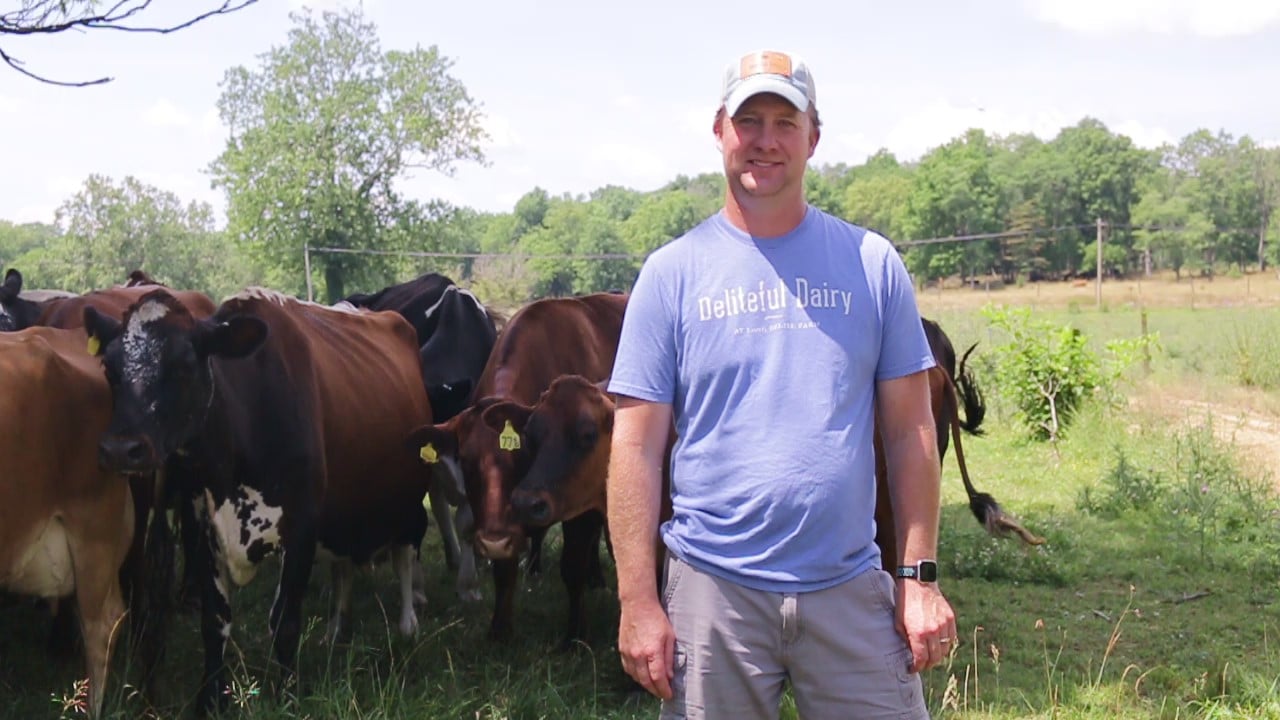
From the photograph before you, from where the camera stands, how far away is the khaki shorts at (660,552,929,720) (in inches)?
105

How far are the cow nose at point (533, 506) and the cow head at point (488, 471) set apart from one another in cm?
20

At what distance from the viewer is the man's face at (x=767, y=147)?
2.74 meters

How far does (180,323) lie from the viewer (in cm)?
475

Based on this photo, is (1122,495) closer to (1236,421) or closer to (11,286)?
(1236,421)

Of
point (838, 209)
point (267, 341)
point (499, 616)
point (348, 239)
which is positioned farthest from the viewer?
point (838, 209)

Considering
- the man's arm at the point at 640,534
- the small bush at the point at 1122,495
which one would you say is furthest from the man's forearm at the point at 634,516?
the small bush at the point at 1122,495

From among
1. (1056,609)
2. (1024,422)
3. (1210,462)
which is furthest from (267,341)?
(1024,422)

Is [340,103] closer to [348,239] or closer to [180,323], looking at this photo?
[348,239]

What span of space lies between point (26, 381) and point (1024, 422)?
400 inches

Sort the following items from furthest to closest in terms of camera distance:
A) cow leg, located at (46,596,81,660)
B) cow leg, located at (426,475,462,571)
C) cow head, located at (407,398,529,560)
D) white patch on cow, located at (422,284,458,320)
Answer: white patch on cow, located at (422,284,458,320) < cow leg, located at (426,475,462,571) < cow leg, located at (46,596,81,660) < cow head, located at (407,398,529,560)

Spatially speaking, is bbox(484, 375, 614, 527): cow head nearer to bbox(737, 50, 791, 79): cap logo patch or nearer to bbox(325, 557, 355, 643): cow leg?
bbox(325, 557, 355, 643): cow leg

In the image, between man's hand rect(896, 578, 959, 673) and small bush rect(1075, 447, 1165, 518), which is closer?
man's hand rect(896, 578, 959, 673)

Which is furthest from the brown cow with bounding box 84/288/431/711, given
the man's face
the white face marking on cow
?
the man's face

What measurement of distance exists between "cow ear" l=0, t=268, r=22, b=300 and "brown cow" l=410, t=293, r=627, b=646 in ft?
10.7
